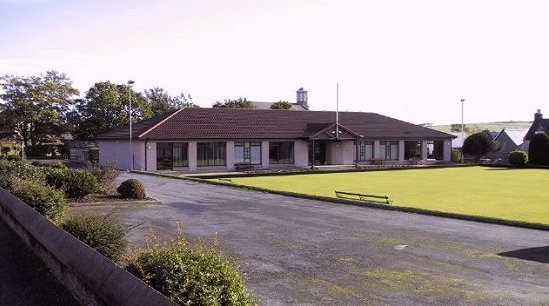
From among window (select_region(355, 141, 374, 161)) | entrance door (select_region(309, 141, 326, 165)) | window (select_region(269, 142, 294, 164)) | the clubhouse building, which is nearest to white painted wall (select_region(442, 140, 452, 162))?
the clubhouse building

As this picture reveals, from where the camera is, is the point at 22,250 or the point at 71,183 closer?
the point at 22,250

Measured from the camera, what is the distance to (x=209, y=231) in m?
15.7

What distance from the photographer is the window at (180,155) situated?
4788cm

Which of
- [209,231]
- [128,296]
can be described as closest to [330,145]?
[209,231]

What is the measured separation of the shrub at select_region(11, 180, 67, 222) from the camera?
14.0m

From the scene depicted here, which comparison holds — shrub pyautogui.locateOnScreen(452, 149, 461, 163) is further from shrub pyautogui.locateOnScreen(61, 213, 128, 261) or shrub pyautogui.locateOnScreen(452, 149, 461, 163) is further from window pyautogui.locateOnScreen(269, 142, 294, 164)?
shrub pyautogui.locateOnScreen(61, 213, 128, 261)

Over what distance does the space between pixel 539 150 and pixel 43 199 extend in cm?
5288

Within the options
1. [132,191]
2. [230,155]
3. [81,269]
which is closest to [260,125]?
[230,155]

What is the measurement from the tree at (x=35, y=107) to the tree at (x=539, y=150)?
51940 millimetres

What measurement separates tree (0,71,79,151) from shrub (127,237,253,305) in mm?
65739

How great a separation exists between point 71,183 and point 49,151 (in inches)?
2212

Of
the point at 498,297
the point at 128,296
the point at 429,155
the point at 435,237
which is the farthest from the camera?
the point at 429,155

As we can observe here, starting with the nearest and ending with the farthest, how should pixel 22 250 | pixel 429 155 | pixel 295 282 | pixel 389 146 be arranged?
pixel 295 282
pixel 22 250
pixel 389 146
pixel 429 155

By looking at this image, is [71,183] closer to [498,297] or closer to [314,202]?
[314,202]
